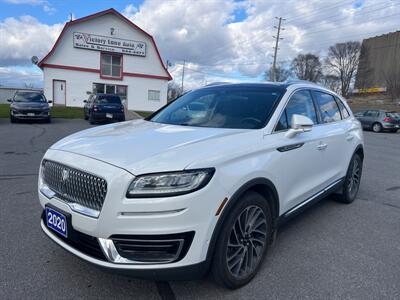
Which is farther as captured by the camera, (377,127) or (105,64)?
(105,64)

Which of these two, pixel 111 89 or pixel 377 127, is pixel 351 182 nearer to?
pixel 377 127

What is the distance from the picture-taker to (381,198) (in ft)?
19.0

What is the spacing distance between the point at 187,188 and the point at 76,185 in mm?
903

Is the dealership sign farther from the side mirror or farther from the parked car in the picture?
the side mirror

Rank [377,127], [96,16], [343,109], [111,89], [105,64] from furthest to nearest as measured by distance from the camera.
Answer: [111,89]
[105,64]
[96,16]
[377,127]
[343,109]

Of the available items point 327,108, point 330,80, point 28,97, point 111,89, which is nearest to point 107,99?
point 28,97

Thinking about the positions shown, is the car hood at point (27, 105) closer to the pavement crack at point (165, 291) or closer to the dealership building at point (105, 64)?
the dealership building at point (105, 64)

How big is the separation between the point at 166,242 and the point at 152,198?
0.33 metres

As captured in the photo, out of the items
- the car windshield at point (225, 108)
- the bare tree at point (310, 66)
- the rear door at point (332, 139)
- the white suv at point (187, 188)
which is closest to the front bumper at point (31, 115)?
the car windshield at point (225, 108)

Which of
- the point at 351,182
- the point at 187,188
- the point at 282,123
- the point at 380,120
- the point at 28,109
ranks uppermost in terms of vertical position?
the point at 282,123

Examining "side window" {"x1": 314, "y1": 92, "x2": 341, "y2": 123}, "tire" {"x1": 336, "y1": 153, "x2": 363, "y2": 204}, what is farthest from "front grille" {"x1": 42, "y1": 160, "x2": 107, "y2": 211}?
"tire" {"x1": 336, "y1": 153, "x2": 363, "y2": 204}

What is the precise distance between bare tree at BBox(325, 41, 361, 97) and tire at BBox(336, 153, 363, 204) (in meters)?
81.2

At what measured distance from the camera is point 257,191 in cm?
302

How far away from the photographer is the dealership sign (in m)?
29.4
